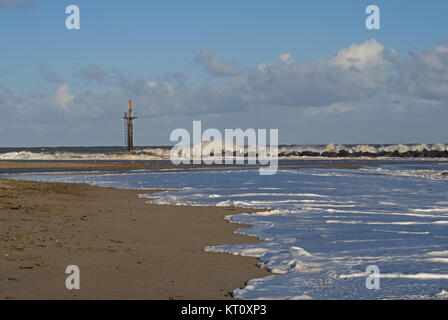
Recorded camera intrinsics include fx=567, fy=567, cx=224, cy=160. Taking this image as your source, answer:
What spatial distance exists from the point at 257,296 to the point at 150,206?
11.3 meters

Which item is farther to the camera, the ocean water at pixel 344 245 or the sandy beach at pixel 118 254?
the ocean water at pixel 344 245

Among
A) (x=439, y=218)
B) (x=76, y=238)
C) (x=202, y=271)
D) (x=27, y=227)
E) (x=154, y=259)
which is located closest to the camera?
(x=202, y=271)

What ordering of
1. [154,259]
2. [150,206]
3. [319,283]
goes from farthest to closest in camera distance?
[150,206] < [154,259] < [319,283]

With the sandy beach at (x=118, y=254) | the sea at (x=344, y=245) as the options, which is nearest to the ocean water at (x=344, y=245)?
the sea at (x=344, y=245)

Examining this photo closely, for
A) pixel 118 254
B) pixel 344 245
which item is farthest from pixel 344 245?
pixel 118 254

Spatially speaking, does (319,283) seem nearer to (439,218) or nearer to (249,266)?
(249,266)

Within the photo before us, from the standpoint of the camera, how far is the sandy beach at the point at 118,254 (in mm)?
6934

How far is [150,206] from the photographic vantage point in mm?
17750

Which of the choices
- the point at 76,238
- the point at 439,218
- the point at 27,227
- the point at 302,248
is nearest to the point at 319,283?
the point at 302,248

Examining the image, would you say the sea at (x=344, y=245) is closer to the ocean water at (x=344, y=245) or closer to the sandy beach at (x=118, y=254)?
the ocean water at (x=344, y=245)

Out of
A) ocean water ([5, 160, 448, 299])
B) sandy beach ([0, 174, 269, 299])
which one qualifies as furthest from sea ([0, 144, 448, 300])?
sandy beach ([0, 174, 269, 299])
